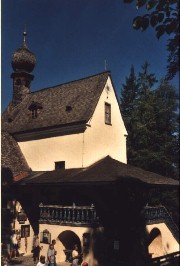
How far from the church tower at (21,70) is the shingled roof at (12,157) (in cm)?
623

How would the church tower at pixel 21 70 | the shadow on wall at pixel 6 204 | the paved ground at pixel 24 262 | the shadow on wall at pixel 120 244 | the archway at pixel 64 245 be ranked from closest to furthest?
the shadow on wall at pixel 120 244
the paved ground at pixel 24 262
the archway at pixel 64 245
the shadow on wall at pixel 6 204
the church tower at pixel 21 70

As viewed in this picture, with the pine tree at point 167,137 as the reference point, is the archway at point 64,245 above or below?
below

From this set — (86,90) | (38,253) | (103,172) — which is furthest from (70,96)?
(38,253)

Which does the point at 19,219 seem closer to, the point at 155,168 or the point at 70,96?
the point at 70,96

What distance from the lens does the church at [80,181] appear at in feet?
62.1

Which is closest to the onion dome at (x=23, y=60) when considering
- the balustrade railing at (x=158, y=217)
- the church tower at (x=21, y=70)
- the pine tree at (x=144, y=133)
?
the church tower at (x=21, y=70)

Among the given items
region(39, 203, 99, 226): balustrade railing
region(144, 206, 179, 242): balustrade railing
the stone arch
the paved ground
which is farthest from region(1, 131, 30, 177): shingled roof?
the stone arch

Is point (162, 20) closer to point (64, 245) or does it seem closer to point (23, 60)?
point (64, 245)

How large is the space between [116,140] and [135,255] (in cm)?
1039

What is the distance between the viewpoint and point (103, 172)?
20.3 metres

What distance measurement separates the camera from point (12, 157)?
25.4 meters

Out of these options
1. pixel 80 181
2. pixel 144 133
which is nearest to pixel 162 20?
pixel 80 181

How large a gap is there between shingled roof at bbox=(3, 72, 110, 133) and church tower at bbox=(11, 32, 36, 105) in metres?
Result: 1.70

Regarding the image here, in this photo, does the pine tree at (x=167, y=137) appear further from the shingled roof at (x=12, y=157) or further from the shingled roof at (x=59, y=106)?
the shingled roof at (x=12, y=157)
